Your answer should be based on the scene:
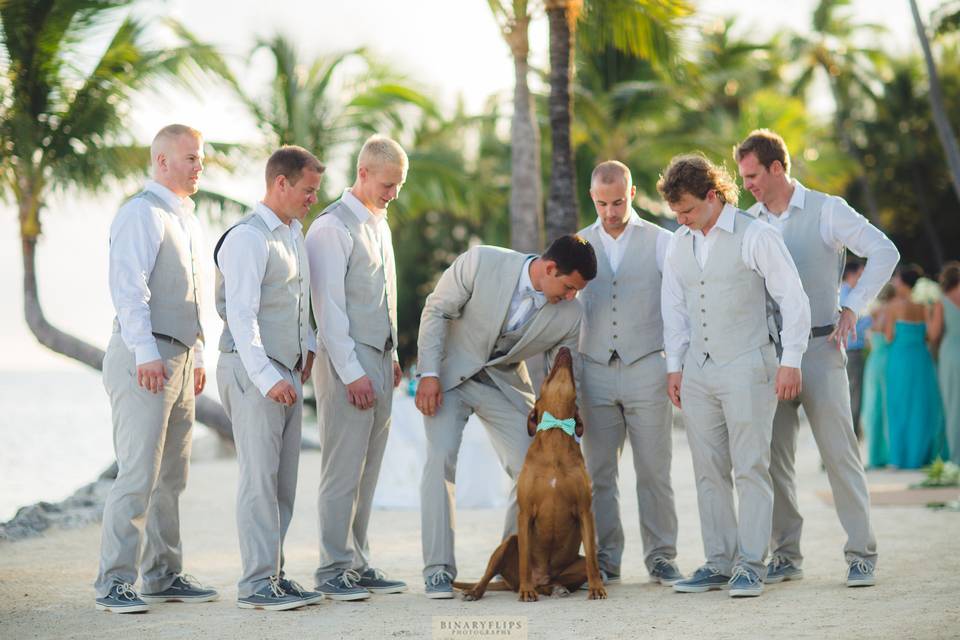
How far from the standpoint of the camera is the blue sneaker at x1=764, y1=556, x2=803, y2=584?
6.20 meters

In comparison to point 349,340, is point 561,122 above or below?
above

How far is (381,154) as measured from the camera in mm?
5859

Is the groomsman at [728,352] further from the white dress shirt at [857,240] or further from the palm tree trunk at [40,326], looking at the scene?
the palm tree trunk at [40,326]

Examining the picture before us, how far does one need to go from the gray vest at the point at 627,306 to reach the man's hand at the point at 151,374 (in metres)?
2.22

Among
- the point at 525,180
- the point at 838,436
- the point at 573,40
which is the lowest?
the point at 838,436

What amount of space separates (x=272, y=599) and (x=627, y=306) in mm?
2348

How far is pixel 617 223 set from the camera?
6195mm

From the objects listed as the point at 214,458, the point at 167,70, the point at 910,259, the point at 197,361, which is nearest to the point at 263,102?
the point at 167,70

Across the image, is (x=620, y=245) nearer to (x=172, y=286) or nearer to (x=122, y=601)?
(x=172, y=286)

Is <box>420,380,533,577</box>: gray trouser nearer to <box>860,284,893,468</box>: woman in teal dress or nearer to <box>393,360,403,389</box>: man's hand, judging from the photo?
<box>393,360,403,389</box>: man's hand

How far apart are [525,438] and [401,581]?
107 centimetres

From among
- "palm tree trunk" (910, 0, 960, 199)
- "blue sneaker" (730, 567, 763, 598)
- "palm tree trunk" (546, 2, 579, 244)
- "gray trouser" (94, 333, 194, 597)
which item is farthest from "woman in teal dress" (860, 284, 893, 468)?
"gray trouser" (94, 333, 194, 597)

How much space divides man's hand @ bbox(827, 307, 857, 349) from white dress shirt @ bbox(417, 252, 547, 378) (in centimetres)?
153

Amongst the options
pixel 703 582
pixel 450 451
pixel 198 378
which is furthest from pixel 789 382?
pixel 198 378
